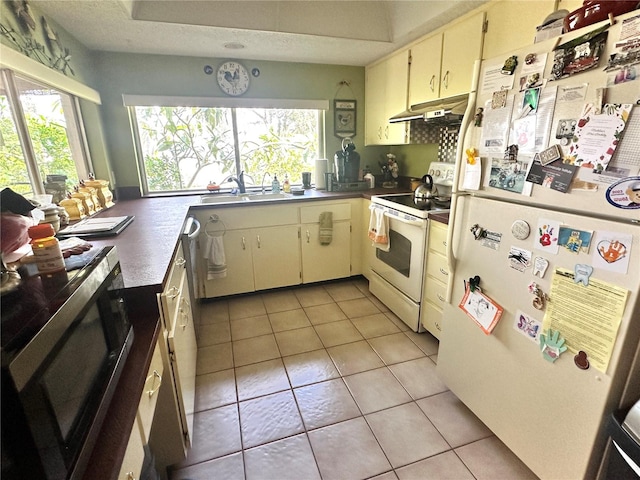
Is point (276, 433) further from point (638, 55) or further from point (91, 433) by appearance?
point (638, 55)

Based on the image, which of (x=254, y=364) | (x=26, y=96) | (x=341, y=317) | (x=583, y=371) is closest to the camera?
(x=583, y=371)

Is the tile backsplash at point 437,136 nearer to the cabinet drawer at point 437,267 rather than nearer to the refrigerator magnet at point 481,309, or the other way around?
the cabinet drawer at point 437,267

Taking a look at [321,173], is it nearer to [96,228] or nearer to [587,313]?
[96,228]

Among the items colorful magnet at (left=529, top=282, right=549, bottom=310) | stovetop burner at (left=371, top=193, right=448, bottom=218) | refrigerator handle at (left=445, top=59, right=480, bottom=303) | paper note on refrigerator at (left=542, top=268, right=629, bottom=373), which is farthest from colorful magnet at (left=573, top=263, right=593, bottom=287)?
stovetop burner at (left=371, top=193, right=448, bottom=218)

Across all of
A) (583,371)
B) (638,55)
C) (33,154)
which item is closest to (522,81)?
(638,55)

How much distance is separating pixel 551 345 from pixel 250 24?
2.47 meters

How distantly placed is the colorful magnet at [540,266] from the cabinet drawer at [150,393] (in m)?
1.33

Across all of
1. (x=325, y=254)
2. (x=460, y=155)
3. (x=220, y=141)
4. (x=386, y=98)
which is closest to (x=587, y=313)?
(x=460, y=155)

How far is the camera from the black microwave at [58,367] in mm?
470

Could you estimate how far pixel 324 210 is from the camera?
2.92 meters

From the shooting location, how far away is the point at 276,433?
158cm

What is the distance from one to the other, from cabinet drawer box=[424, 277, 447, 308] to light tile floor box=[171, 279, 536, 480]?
0.34 metres

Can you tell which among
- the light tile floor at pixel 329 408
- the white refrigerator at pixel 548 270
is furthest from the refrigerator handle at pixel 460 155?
the light tile floor at pixel 329 408

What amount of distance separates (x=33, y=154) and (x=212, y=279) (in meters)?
1.43
